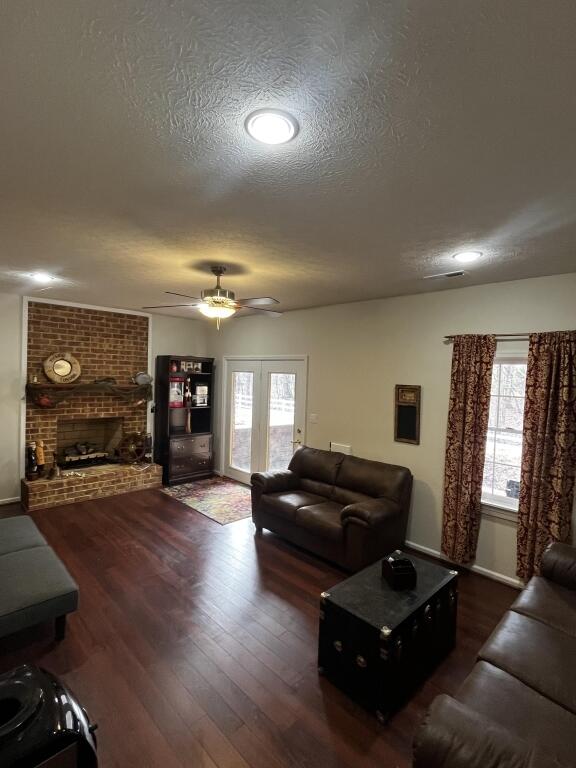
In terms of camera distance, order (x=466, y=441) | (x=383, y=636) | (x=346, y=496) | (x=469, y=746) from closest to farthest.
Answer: (x=469, y=746), (x=383, y=636), (x=466, y=441), (x=346, y=496)

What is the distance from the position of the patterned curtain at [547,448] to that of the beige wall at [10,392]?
5757mm

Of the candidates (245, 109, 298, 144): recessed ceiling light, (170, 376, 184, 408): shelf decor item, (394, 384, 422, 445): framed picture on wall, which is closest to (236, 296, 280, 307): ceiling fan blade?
(245, 109, 298, 144): recessed ceiling light

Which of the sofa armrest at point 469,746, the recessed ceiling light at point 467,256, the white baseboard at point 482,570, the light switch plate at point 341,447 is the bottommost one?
the white baseboard at point 482,570

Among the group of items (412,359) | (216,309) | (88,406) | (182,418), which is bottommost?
(182,418)

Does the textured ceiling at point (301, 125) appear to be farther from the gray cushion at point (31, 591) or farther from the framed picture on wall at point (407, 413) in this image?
the gray cushion at point (31, 591)

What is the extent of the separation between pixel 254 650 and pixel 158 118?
291 cm

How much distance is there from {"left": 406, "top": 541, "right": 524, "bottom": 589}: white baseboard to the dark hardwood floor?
0.08 m

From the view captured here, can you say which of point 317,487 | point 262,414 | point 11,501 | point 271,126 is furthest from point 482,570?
point 11,501

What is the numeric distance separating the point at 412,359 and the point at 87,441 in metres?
4.82

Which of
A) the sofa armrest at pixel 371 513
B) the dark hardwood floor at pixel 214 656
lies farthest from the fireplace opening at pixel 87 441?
the sofa armrest at pixel 371 513

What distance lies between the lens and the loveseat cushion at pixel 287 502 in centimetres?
382

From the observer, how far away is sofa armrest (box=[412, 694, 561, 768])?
1195 mm

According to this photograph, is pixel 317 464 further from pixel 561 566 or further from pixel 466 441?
pixel 561 566

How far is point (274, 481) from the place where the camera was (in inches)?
166
